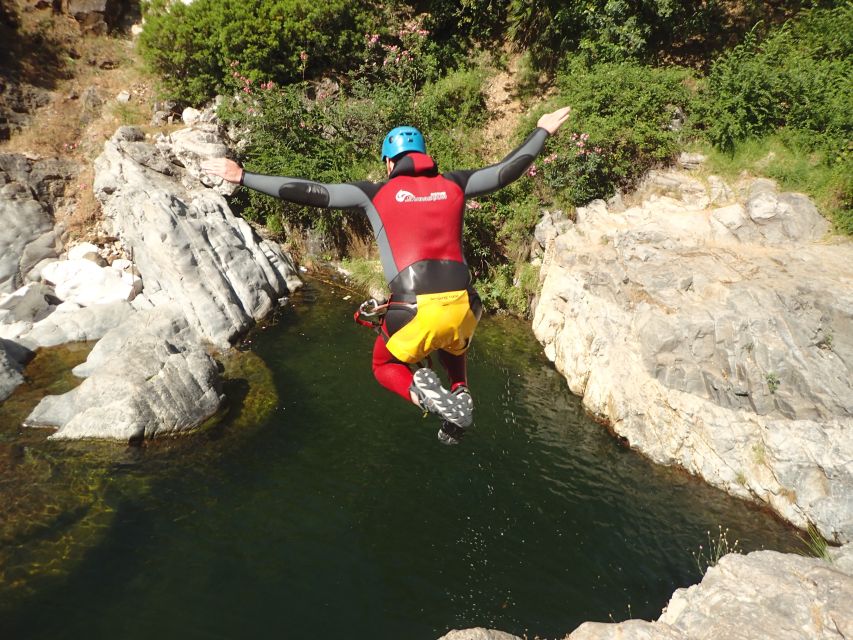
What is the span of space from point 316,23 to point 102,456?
15311mm

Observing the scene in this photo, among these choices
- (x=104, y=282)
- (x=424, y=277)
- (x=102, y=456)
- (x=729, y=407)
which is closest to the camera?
(x=424, y=277)

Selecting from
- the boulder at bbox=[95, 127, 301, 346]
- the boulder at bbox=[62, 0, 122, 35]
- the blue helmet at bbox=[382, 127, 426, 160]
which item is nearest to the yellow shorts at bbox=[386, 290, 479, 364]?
the blue helmet at bbox=[382, 127, 426, 160]

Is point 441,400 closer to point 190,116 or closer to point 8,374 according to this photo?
point 8,374

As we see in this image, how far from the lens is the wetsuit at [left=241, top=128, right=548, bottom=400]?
4625mm

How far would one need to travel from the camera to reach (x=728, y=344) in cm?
966

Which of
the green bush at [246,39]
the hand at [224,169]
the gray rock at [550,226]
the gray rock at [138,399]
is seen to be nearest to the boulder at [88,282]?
the gray rock at [138,399]

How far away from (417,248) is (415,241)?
0.21ft

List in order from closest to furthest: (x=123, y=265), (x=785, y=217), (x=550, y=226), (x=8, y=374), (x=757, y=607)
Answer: (x=757, y=607)
(x=8, y=374)
(x=785, y=217)
(x=123, y=265)
(x=550, y=226)

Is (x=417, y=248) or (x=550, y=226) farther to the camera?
(x=550, y=226)

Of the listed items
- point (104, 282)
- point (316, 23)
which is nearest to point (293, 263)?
point (104, 282)

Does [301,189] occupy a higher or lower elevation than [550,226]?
higher

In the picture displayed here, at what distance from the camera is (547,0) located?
17172 mm

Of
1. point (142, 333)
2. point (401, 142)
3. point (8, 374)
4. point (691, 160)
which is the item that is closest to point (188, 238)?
point (142, 333)

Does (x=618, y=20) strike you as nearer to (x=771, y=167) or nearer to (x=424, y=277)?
(x=771, y=167)
